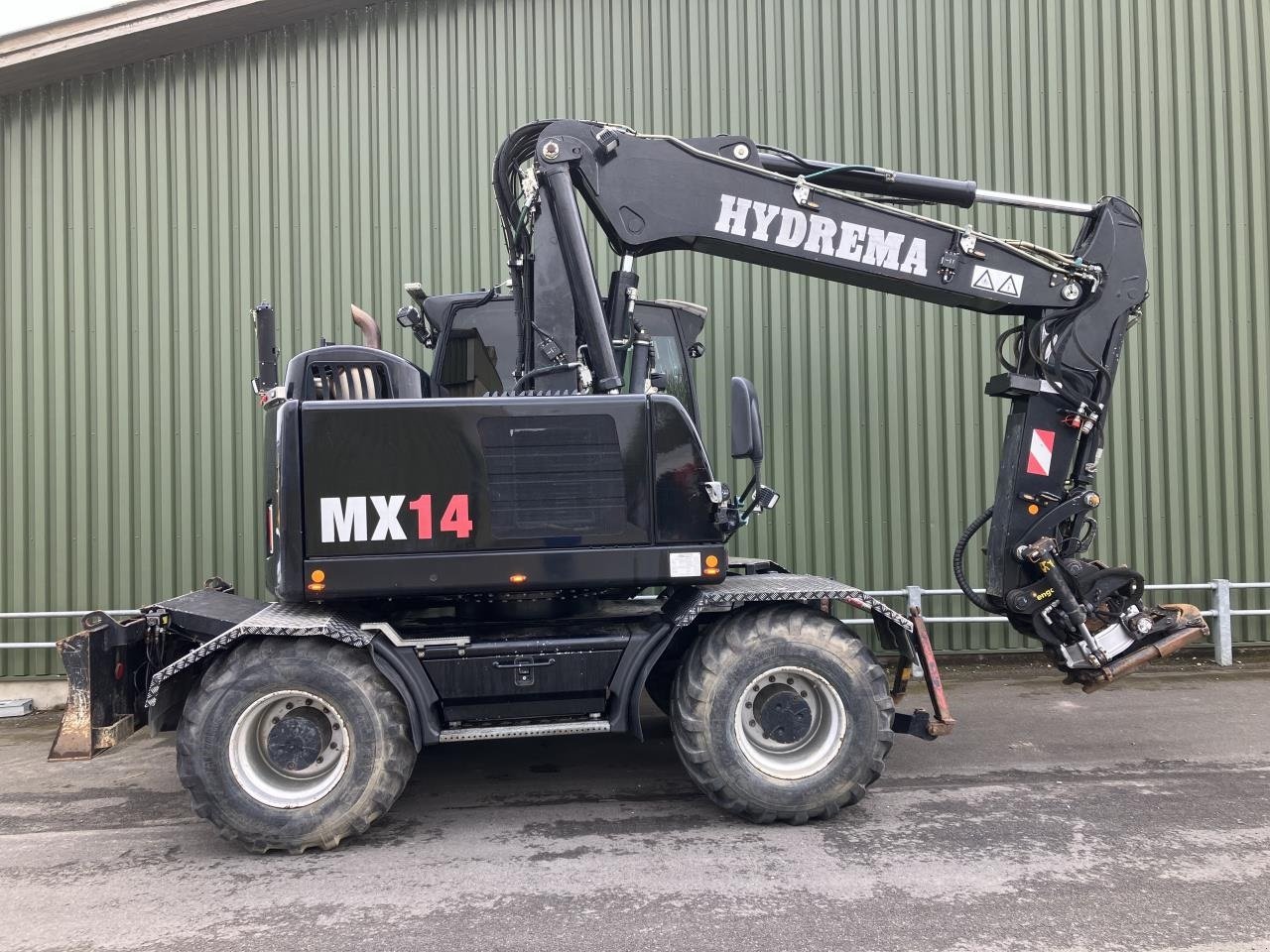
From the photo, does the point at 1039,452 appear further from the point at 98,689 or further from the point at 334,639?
the point at 98,689

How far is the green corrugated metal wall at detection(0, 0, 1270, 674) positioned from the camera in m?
8.12

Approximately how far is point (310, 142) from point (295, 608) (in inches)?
214

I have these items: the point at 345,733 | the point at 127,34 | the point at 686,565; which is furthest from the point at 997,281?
the point at 127,34

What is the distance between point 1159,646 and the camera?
5.04m

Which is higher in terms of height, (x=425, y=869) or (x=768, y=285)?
(x=768, y=285)

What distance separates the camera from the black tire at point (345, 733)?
4.23 meters

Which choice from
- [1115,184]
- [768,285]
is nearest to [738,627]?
[768,285]

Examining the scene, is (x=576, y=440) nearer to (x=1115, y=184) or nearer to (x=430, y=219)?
(x=430, y=219)

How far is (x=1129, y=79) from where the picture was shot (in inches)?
334

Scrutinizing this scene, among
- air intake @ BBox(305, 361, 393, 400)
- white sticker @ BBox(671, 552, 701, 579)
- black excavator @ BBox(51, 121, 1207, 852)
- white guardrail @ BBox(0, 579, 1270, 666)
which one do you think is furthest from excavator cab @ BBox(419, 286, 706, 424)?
white guardrail @ BBox(0, 579, 1270, 666)

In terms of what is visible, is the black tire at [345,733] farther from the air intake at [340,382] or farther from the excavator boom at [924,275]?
the excavator boom at [924,275]

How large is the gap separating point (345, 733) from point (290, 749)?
279 millimetres

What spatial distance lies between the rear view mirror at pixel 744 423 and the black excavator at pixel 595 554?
0.02 m

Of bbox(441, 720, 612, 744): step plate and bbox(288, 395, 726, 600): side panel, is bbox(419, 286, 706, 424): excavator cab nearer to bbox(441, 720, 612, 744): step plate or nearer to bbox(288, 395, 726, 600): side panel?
bbox(288, 395, 726, 600): side panel
